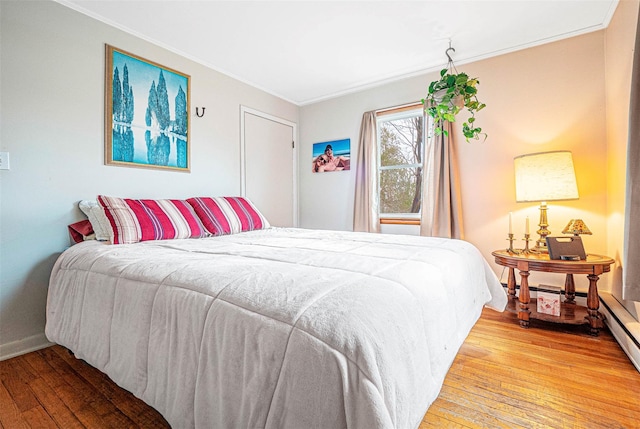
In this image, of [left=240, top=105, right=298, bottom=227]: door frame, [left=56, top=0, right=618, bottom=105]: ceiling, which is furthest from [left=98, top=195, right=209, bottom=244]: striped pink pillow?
[left=56, top=0, right=618, bottom=105]: ceiling

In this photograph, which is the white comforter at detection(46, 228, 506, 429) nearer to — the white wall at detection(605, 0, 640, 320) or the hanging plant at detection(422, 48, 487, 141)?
the hanging plant at detection(422, 48, 487, 141)

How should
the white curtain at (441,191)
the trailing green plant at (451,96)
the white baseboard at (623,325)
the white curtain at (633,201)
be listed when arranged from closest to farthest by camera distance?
the white curtain at (633,201) < the white baseboard at (623,325) < the trailing green plant at (451,96) < the white curtain at (441,191)

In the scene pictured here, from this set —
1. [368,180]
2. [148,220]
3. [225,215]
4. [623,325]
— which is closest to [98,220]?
[148,220]

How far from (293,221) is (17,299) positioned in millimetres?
2838

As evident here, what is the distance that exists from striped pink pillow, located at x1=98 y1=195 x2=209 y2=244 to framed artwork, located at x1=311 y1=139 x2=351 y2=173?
6.64 feet

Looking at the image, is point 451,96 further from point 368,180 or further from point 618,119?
point 368,180

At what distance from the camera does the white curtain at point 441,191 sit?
120 inches

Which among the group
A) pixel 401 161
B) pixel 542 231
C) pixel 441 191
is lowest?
pixel 542 231

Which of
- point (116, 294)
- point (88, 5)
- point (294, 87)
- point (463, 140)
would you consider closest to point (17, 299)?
point (116, 294)

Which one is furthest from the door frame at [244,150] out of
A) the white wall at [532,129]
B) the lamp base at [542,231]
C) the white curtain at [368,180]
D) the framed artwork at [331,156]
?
the lamp base at [542,231]

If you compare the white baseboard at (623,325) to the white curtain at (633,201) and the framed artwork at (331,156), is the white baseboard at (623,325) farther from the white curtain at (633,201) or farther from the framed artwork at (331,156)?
the framed artwork at (331,156)

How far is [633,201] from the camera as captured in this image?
5.01 ft

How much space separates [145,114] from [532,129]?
3.49m

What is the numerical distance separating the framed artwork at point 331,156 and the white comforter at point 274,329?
7.93 feet
